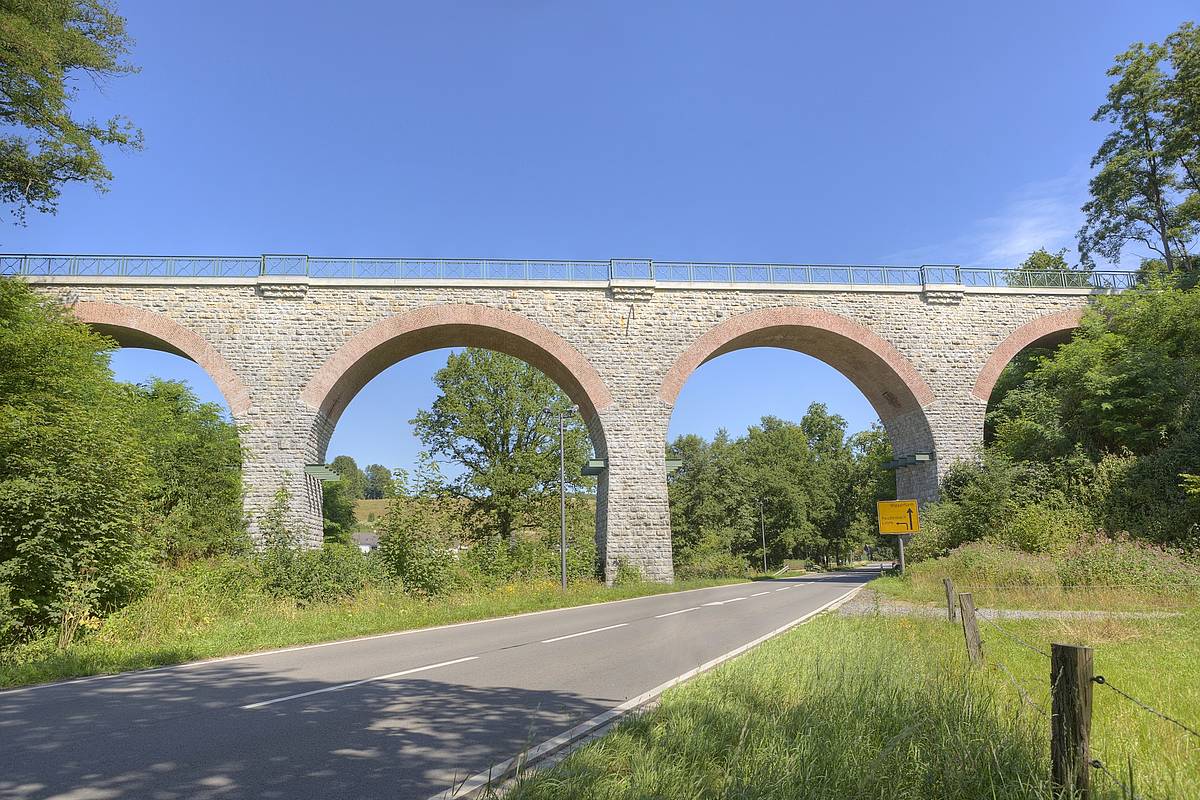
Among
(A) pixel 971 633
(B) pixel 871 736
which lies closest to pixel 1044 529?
(A) pixel 971 633

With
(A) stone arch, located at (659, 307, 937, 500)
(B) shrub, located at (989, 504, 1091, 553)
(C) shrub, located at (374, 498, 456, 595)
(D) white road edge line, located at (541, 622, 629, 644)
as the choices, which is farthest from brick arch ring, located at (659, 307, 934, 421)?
(D) white road edge line, located at (541, 622, 629, 644)

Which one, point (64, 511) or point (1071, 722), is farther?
point (64, 511)

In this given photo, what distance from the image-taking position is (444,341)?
24.7 meters

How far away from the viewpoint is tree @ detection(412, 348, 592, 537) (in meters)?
36.5

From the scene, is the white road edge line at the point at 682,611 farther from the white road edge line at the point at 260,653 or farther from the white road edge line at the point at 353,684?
the white road edge line at the point at 353,684

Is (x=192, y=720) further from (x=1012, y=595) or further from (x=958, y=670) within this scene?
(x=1012, y=595)

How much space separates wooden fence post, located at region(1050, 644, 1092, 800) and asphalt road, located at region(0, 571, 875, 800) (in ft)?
9.09

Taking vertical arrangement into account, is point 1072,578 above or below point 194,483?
below

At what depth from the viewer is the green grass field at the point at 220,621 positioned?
351 inches

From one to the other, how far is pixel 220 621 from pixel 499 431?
24.7m

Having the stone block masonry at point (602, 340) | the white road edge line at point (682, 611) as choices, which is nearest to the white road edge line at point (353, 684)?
the white road edge line at point (682, 611)

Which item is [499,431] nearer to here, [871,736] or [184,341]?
[184,341]

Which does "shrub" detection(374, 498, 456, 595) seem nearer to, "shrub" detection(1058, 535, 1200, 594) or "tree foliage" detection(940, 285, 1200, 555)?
"shrub" detection(1058, 535, 1200, 594)

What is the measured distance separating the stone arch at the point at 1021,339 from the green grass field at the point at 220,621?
15811 millimetres
